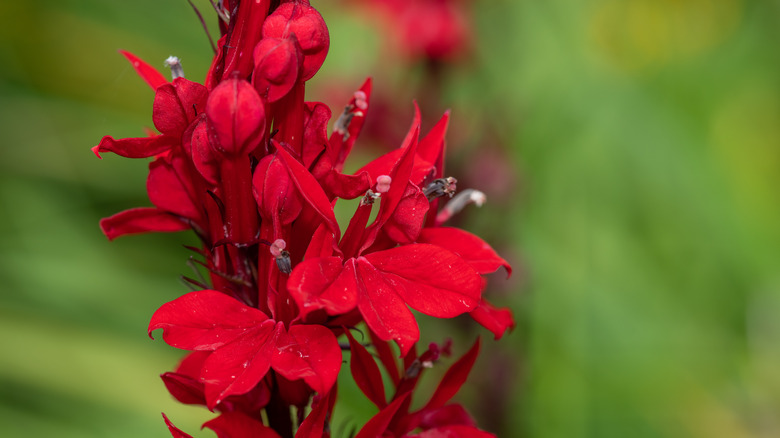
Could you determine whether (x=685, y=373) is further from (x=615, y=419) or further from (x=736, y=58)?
(x=736, y=58)

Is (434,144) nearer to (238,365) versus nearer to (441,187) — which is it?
(441,187)

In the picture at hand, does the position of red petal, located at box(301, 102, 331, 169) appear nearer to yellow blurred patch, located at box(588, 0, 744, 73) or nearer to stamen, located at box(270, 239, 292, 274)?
stamen, located at box(270, 239, 292, 274)

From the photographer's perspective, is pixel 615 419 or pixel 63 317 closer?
pixel 615 419

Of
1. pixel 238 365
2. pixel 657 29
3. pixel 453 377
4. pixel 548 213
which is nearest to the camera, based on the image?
pixel 238 365

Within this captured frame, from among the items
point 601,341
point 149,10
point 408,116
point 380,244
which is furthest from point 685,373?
point 149,10

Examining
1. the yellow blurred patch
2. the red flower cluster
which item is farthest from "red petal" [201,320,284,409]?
the yellow blurred patch

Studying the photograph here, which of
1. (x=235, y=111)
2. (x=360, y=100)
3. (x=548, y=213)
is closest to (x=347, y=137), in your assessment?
(x=360, y=100)

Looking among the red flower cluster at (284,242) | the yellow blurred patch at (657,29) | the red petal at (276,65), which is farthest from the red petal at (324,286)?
the yellow blurred patch at (657,29)

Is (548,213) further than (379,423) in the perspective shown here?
Yes
